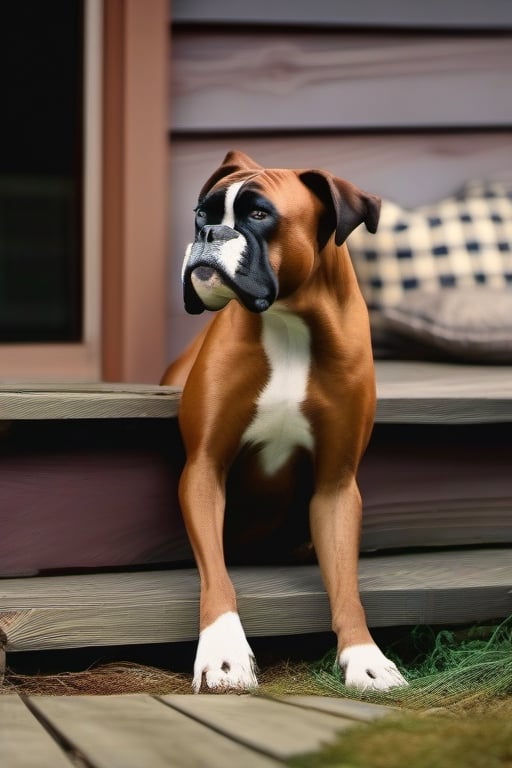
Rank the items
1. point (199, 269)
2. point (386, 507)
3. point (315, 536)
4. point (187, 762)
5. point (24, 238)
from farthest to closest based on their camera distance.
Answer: point (24, 238) < point (386, 507) < point (315, 536) < point (199, 269) < point (187, 762)

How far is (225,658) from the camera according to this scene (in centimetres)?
178

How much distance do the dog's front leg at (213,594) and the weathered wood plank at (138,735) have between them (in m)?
0.22

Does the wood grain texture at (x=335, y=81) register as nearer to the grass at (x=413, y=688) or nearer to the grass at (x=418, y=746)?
the grass at (x=413, y=688)

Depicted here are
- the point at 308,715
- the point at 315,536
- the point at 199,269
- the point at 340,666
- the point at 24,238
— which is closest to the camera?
the point at 308,715

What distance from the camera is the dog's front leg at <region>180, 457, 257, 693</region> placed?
1765 millimetres

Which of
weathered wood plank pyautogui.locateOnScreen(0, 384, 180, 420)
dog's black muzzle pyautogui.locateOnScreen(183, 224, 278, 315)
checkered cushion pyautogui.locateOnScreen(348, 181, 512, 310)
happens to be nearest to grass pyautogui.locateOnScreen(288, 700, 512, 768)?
dog's black muzzle pyautogui.locateOnScreen(183, 224, 278, 315)

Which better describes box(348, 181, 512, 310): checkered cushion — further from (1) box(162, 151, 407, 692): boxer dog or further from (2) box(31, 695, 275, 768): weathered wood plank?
(2) box(31, 695, 275, 768): weathered wood plank

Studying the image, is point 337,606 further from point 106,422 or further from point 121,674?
point 106,422

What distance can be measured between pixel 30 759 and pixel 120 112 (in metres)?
2.17

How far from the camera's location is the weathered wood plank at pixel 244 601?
1.92 m

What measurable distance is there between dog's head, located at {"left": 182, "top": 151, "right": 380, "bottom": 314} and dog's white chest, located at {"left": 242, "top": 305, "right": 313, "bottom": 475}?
0.40 ft

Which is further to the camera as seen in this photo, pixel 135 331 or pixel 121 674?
pixel 135 331

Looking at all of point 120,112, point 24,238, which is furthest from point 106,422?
point 24,238

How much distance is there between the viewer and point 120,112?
10.0 feet
